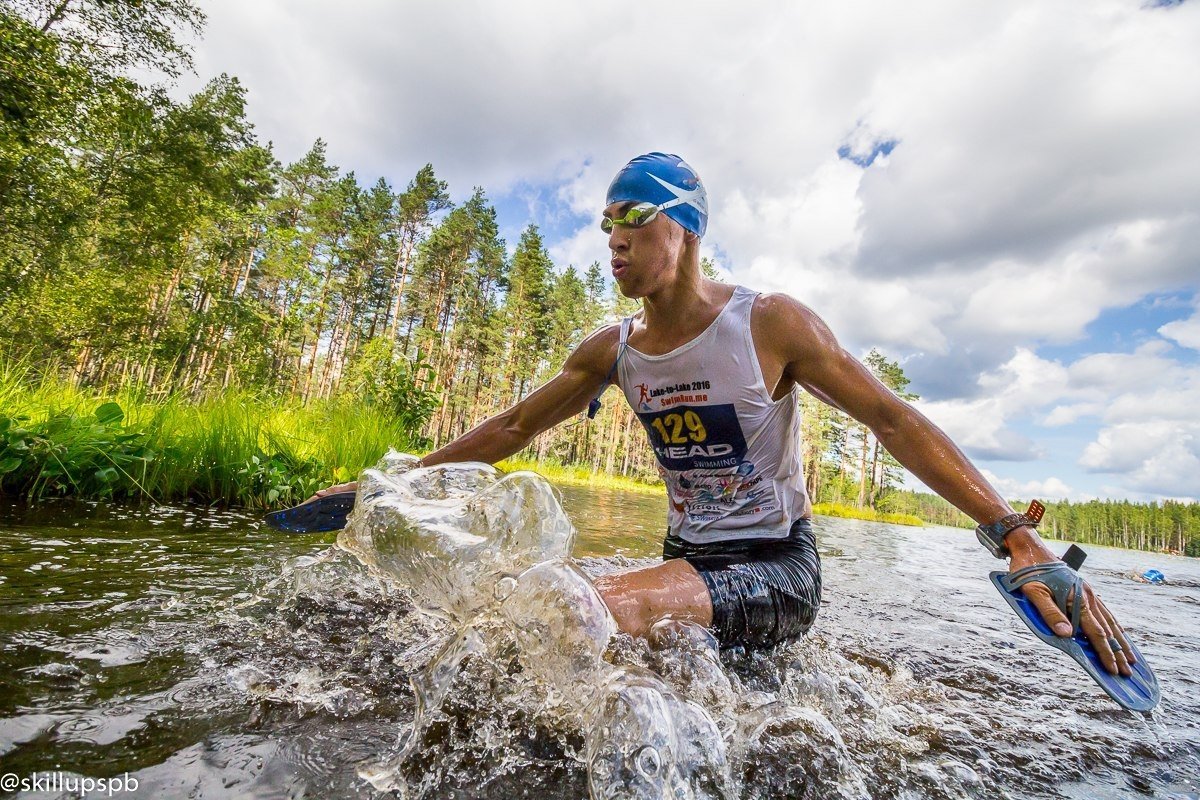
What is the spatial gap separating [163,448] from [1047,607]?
546 centimetres

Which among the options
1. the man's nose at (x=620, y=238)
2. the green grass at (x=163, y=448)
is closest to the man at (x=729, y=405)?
the man's nose at (x=620, y=238)

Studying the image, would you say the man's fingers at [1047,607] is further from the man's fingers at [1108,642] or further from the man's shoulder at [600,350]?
the man's shoulder at [600,350]

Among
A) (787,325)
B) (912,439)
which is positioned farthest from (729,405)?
(912,439)

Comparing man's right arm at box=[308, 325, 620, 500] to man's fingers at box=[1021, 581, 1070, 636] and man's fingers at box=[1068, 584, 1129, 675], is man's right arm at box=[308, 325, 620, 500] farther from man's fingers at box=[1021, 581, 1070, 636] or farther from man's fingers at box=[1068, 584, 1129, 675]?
man's fingers at box=[1068, 584, 1129, 675]

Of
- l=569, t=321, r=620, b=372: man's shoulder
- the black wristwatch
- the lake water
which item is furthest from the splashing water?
the black wristwatch

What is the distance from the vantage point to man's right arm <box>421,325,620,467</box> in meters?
2.91

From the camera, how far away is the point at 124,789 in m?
1.00

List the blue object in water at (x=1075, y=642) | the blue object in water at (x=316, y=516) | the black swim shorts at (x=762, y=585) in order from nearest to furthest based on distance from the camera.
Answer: the blue object in water at (x=1075, y=642) → the black swim shorts at (x=762, y=585) → the blue object in water at (x=316, y=516)

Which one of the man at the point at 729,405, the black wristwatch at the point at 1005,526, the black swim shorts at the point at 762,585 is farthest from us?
the man at the point at 729,405

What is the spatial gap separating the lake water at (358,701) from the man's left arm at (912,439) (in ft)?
1.52

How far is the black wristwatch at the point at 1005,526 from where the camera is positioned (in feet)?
6.03

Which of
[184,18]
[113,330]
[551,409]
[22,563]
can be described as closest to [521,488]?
[551,409]

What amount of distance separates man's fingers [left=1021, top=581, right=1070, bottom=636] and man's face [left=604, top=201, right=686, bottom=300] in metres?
1.76

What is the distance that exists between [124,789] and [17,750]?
0.85 ft
